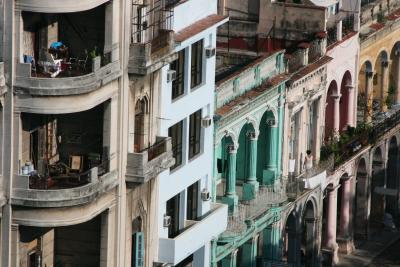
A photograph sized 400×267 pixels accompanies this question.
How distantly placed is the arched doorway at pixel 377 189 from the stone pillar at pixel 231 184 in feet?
72.7

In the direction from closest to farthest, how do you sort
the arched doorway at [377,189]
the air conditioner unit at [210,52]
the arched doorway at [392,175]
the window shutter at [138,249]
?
the window shutter at [138,249], the air conditioner unit at [210,52], the arched doorway at [377,189], the arched doorway at [392,175]

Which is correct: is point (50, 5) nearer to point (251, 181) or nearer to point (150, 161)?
point (150, 161)

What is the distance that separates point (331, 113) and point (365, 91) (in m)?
6.80

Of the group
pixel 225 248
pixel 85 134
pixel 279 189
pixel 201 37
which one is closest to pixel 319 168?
pixel 279 189

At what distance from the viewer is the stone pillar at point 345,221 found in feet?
349

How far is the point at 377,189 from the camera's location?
11125 cm

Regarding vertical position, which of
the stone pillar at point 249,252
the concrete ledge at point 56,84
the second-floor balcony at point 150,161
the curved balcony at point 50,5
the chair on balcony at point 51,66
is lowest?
the stone pillar at point 249,252

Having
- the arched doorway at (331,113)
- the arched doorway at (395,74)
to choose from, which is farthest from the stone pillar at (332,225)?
the arched doorway at (395,74)

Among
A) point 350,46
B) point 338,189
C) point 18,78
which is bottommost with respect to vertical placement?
point 338,189

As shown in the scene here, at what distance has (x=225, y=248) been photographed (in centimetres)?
8800

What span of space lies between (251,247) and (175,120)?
50.9ft

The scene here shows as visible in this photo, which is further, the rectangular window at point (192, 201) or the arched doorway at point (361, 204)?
the arched doorway at point (361, 204)

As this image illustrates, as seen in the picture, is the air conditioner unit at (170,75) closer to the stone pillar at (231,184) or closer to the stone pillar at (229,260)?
the stone pillar at (231,184)

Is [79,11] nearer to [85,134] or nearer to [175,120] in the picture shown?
[85,134]
